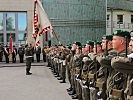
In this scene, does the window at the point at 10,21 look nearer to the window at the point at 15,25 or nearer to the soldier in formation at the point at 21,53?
the window at the point at 15,25

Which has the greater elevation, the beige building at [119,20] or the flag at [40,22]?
the beige building at [119,20]

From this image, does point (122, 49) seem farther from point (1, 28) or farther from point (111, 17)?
point (111, 17)

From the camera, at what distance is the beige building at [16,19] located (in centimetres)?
3381

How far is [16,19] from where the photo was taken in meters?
34.1

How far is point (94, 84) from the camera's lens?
269 inches

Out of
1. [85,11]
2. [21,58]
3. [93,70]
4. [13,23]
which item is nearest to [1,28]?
[13,23]

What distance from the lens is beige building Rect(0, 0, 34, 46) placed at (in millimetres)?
33812

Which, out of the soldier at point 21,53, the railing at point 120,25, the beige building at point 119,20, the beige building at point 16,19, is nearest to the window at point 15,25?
the beige building at point 16,19

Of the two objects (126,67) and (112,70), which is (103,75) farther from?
(126,67)

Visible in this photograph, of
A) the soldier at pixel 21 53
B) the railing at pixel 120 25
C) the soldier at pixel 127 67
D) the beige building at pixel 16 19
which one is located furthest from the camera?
the railing at pixel 120 25

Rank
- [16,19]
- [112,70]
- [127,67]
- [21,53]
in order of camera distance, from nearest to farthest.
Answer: [127,67] < [112,70] < [21,53] < [16,19]

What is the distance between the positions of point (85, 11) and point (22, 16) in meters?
6.50

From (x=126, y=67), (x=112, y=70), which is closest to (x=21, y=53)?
(x=112, y=70)

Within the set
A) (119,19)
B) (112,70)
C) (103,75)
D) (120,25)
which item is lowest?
(103,75)
